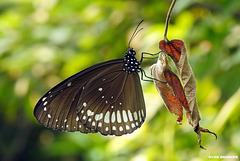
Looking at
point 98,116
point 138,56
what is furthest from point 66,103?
point 138,56

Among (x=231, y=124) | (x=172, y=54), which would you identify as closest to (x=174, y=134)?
(x=231, y=124)

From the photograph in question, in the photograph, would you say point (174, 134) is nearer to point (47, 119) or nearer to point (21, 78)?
point (47, 119)

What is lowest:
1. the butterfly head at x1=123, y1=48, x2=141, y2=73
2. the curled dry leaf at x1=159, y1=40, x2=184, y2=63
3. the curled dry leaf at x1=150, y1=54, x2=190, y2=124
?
the curled dry leaf at x1=150, y1=54, x2=190, y2=124

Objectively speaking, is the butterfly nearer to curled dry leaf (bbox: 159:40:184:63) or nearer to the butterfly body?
the butterfly body

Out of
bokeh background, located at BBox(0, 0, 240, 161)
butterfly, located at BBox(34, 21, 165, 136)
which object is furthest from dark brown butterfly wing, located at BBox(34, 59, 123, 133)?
bokeh background, located at BBox(0, 0, 240, 161)

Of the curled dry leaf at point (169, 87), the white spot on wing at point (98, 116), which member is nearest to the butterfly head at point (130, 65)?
the white spot on wing at point (98, 116)

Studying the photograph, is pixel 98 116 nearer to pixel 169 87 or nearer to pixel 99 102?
pixel 99 102
